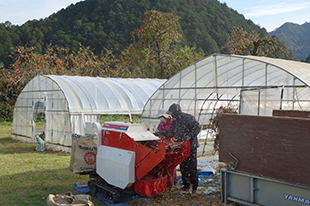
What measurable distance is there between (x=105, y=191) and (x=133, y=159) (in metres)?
1.25

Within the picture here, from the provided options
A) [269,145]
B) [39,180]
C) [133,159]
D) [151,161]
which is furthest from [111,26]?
[269,145]

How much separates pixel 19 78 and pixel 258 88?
59.9 feet


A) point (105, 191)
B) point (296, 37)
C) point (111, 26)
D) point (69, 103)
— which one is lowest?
point (105, 191)

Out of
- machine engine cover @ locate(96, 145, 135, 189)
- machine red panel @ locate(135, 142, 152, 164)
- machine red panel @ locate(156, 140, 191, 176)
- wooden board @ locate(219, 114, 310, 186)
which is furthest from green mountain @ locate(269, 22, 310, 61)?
wooden board @ locate(219, 114, 310, 186)

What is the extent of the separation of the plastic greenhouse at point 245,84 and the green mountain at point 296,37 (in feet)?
165

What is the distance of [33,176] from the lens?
28.9 feet

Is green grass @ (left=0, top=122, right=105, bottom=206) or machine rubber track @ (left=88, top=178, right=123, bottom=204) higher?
machine rubber track @ (left=88, top=178, right=123, bottom=204)

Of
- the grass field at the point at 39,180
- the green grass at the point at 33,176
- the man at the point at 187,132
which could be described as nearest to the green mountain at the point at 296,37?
the green grass at the point at 33,176

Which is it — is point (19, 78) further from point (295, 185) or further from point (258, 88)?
point (295, 185)

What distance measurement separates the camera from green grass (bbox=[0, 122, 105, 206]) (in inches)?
273

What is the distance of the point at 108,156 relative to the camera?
632 centimetres

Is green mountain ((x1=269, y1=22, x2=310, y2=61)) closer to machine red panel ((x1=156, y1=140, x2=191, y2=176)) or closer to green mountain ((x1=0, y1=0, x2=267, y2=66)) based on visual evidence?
green mountain ((x1=0, y1=0, x2=267, y2=66))

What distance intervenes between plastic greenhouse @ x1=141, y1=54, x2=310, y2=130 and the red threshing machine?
12.9 feet

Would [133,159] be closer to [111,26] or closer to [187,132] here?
[187,132]
